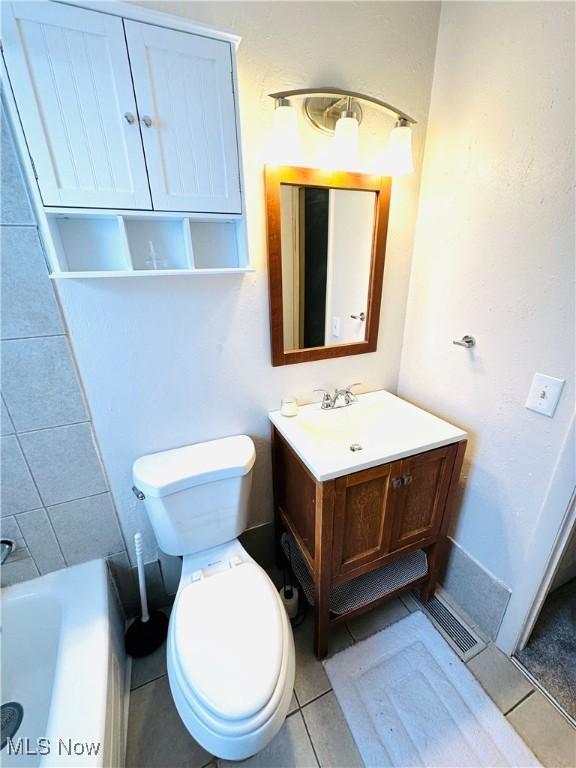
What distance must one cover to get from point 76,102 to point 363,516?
1435 mm

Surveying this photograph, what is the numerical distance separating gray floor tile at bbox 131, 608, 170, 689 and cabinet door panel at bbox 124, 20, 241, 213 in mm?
1665

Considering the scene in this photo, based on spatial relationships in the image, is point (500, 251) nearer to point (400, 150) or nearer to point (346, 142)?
point (400, 150)

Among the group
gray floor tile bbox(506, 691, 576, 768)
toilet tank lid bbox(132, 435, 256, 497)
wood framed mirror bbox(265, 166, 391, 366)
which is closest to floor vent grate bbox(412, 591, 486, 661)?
gray floor tile bbox(506, 691, 576, 768)

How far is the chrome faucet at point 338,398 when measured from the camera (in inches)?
54.8

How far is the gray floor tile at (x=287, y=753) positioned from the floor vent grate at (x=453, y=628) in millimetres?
680

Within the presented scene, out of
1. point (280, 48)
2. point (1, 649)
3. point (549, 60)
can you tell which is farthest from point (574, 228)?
point (1, 649)

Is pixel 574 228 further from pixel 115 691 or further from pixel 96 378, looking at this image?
pixel 115 691

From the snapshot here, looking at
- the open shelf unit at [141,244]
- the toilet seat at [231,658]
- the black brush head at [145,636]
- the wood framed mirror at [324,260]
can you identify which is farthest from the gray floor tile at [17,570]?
the wood framed mirror at [324,260]

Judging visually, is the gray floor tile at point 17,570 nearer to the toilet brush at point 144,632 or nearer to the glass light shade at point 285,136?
the toilet brush at point 144,632

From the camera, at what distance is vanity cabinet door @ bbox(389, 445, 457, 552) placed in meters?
1.14

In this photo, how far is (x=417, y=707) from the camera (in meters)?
1.15

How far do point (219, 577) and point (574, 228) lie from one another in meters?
1.52

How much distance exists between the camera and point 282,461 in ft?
4.54

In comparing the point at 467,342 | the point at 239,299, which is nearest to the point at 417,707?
the point at 467,342
